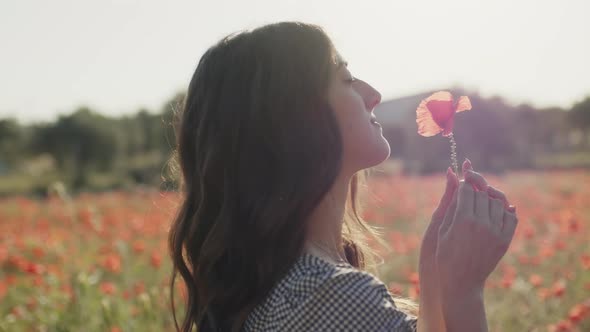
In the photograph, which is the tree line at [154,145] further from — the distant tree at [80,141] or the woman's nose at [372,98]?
the woman's nose at [372,98]

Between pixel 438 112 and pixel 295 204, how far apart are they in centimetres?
38

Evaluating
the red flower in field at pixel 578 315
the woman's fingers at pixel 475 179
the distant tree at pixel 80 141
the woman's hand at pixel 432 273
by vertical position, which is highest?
the woman's fingers at pixel 475 179

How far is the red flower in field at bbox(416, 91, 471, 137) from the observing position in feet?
4.73

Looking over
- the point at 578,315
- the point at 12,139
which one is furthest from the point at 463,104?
the point at 12,139

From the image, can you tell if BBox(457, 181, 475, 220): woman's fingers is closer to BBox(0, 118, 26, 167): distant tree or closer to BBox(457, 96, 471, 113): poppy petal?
BBox(457, 96, 471, 113): poppy petal

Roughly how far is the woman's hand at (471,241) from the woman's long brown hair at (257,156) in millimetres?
262

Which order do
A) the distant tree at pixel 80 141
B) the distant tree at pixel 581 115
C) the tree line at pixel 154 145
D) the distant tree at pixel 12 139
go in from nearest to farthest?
the tree line at pixel 154 145
the distant tree at pixel 80 141
the distant tree at pixel 581 115
the distant tree at pixel 12 139

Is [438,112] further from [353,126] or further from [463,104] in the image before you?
[353,126]

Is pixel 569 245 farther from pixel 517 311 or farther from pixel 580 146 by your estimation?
pixel 580 146

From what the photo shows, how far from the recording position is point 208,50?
59.0 inches

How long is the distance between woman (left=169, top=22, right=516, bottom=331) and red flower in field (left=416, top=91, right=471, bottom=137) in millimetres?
107

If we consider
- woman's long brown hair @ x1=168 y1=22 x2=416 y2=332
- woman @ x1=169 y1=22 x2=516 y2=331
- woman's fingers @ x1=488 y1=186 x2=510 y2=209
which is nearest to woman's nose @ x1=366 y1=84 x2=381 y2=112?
woman @ x1=169 y1=22 x2=516 y2=331

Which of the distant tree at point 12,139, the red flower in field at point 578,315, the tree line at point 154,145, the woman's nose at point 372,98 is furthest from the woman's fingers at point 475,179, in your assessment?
the distant tree at point 12,139

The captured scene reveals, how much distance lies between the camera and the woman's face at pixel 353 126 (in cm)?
139
